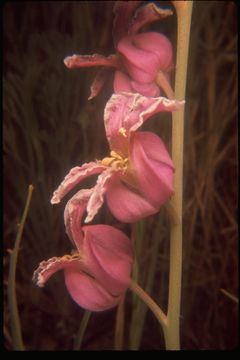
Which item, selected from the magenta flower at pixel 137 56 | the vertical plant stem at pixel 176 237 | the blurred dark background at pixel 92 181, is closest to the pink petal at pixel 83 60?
the magenta flower at pixel 137 56

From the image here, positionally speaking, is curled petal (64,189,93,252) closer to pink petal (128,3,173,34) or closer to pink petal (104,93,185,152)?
pink petal (104,93,185,152)

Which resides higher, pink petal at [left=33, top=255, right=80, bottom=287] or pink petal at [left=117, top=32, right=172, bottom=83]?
pink petal at [left=117, top=32, right=172, bottom=83]

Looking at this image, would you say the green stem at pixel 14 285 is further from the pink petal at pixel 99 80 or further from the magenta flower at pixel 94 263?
the pink petal at pixel 99 80

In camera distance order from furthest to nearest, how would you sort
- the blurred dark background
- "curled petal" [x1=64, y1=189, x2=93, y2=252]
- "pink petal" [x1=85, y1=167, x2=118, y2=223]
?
the blurred dark background < "curled petal" [x1=64, y1=189, x2=93, y2=252] < "pink petal" [x1=85, y1=167, x2=118, y2=223]

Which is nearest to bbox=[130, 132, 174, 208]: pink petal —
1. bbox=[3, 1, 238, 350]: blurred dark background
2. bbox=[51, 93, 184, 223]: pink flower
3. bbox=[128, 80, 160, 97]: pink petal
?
bbox=[51, 93, 184, 223]: pink flower

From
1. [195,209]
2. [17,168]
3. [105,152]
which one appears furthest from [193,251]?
[17,168]

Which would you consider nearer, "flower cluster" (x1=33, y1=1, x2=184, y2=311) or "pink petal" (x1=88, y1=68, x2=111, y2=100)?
"flower cluster" (x1=33, y1=1, x2=184, y2=311)

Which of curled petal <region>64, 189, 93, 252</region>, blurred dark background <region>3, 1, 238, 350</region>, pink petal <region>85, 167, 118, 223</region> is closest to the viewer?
pink petal <region>85, 167, 118, 223</region>
